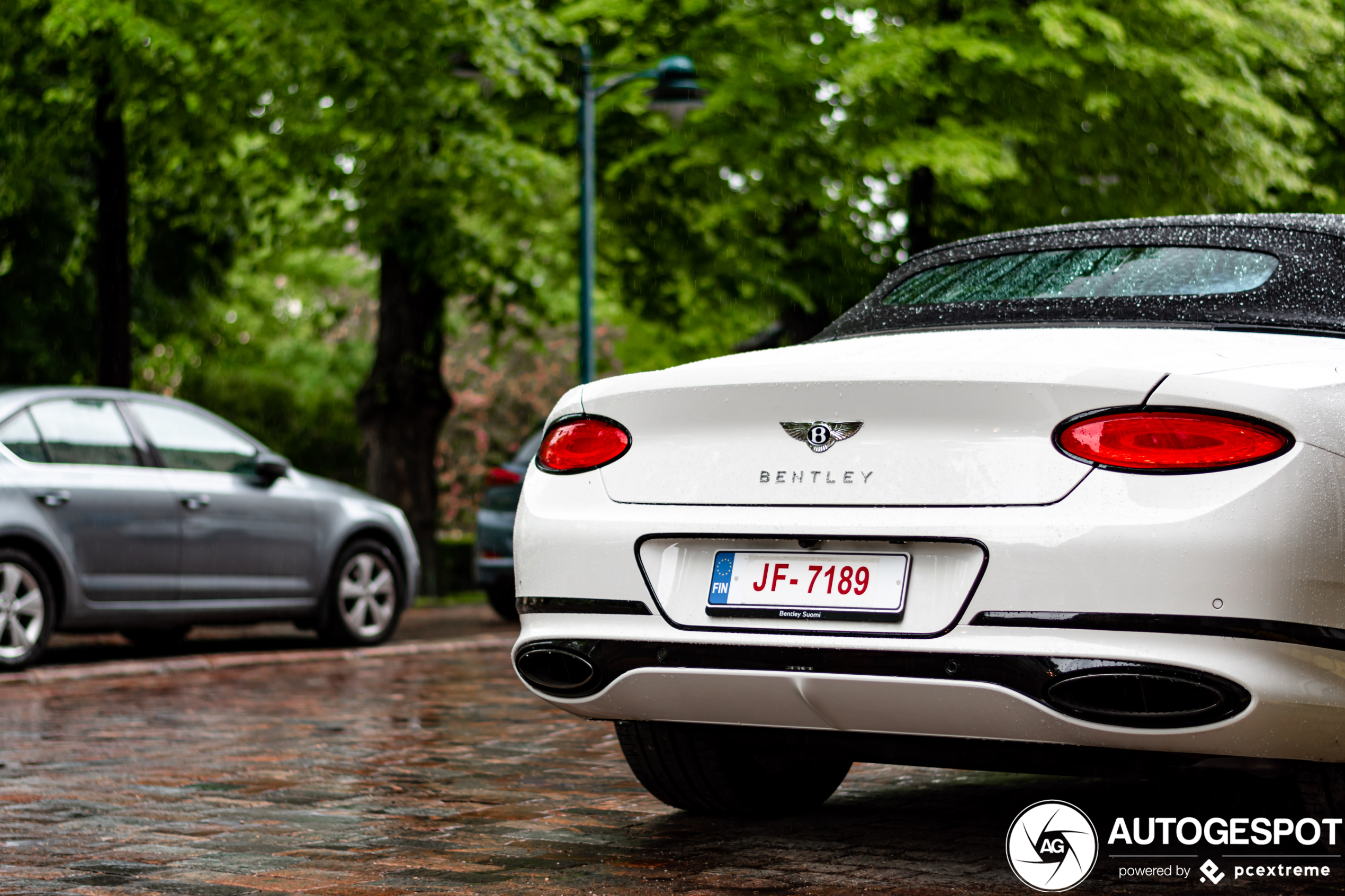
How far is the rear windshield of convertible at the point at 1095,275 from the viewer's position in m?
4.89

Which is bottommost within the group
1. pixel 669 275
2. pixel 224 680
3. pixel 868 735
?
pixel 224 680

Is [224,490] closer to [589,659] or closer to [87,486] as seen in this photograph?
[87,486]

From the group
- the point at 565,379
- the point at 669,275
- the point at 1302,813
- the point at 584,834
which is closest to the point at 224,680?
the point at 584,834

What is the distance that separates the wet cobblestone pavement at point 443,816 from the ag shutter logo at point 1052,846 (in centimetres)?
6

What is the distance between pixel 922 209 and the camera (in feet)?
57.5

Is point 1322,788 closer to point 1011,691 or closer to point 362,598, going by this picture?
point 1011,691

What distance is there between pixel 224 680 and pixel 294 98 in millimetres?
6883

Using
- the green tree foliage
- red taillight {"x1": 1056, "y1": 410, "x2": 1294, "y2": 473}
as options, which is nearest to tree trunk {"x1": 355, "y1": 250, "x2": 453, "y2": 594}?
the green tree foliage

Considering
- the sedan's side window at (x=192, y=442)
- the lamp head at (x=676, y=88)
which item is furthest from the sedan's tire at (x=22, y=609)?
the lamp head at (x=676, y=88)

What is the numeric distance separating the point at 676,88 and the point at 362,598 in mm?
6263

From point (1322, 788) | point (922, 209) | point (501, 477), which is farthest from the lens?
point (922, 209)

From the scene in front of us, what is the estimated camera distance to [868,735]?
439 cm

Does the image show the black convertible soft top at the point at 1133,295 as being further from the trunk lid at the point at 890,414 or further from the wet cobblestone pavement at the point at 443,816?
the wet cobblestone pavement at the point at 443,816

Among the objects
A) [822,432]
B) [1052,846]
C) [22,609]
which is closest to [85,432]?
[22,609]
